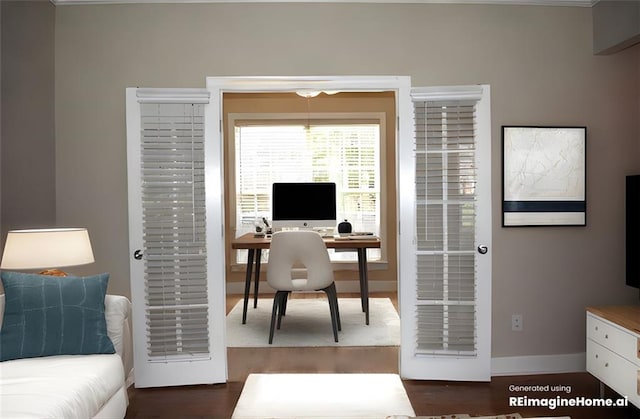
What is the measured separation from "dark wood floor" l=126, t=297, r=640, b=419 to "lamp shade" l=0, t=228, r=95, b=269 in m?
0.98

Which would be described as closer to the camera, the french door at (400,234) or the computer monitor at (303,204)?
the french door at (400,234)

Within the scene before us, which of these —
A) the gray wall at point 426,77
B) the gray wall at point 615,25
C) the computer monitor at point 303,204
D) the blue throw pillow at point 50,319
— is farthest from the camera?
the computer monitor at point 303,204

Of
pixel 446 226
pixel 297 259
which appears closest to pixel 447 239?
pixel 446 226

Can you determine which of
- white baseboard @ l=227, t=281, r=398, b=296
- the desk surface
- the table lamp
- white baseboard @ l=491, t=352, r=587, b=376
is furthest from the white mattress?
white baseboard @ l=227, t=281, r=398, b=296

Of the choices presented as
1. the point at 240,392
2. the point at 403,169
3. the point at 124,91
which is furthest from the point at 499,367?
the point at 124,91

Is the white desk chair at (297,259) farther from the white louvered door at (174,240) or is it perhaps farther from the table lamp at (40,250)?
the table lamp at (40,250)

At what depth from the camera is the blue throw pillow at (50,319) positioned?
2334 millimetres

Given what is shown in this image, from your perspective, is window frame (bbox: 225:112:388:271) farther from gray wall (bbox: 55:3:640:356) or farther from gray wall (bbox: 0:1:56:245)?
gray wall (bbox: 0:1:56:245)

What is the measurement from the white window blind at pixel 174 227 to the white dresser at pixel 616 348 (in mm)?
2406

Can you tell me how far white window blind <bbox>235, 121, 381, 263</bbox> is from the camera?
641 cm

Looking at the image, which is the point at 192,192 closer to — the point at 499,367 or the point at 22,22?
the point at 22,22

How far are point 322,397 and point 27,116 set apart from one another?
8.19 feet

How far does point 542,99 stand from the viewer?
134 inches

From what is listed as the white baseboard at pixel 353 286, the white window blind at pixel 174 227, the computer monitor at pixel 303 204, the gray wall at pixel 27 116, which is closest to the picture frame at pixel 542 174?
the white window blind at pixel 174 227
